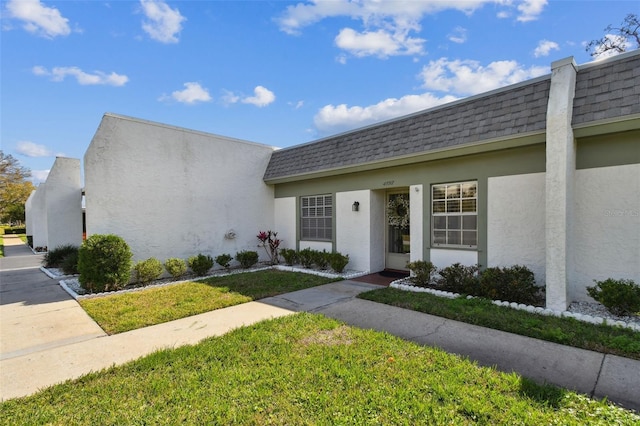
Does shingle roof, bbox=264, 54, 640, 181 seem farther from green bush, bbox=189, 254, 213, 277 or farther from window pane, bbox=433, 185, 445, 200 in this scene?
green bush, bbox=189, 254, 213, 277

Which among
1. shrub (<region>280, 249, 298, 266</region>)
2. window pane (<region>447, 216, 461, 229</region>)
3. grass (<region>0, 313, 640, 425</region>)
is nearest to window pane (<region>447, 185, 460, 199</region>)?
window pane (<region>447, 216, 461, 229</region>)

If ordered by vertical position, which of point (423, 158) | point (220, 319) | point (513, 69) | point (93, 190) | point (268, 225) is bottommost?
point (220, 319)

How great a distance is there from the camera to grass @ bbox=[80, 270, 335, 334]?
221 inches

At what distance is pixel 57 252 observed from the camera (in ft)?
39.7

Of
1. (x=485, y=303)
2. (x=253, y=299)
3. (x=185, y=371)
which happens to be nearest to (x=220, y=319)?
(x=253, y=299)

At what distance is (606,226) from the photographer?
558cm

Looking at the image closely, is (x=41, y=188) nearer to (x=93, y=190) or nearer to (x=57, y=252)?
(x=57, y=252)

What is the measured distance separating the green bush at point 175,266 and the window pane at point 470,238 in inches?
312

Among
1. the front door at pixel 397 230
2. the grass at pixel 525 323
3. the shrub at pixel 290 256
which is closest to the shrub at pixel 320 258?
the shrub at pixel 290 256

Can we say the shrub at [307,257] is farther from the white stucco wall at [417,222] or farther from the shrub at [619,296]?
the shrub at [619,296]

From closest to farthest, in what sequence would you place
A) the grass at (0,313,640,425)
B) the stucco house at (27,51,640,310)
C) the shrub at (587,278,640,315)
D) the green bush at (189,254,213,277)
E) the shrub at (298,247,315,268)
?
1. the grass at (0,313,640,425)
2. the shrub at (587,278,640,315)
3. the stucco house at (27,51,640,310)
4. the green bush at (189,254,213,277)
5. the shrub at (298,247,315,268)

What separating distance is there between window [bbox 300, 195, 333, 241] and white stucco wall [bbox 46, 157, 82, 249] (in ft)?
37.2

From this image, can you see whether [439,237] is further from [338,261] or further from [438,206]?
[338,261]

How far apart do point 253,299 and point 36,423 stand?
13.8 ft
